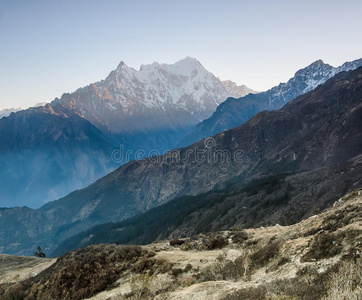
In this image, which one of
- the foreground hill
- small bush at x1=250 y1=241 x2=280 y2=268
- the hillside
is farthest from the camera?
the hillside

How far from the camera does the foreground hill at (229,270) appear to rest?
14.1 m

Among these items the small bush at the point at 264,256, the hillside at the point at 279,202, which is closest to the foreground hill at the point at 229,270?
the small bush at the point at 264,256

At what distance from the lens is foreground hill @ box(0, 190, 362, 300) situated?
1412 cm

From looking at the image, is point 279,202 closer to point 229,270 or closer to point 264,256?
point 264,256

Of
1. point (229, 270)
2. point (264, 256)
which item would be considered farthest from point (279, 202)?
point (229, 270)

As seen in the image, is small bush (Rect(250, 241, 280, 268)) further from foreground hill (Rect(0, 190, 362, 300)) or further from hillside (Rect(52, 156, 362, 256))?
hillside (Rect(52, 156, 362, 256))

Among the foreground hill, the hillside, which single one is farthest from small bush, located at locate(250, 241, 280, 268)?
the hillside

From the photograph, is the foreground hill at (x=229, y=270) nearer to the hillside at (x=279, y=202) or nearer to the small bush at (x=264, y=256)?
the small bush at (x=264, y=256)

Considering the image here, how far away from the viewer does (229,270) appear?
22.5 m

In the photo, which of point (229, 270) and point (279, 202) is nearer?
point (229, 270)

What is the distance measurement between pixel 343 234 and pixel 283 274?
4795mm

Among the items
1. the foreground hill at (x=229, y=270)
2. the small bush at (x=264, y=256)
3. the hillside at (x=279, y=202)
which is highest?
the foreground hill at (x=229, y=270)

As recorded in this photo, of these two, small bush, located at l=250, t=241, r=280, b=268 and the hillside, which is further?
the hillside

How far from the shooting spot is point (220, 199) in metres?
Result: 178
